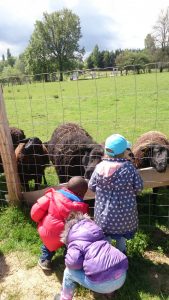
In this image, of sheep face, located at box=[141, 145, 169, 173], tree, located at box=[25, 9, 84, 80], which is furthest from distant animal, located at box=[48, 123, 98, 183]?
tree, located at box=[25, 9, 84, 80]

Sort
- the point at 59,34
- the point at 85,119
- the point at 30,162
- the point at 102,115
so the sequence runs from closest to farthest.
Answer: the point at 30,162
the point at 85,119
the point at 102,115
the point at 59,34

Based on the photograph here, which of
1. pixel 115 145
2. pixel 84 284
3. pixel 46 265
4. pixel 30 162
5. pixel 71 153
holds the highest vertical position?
pixel 115 145

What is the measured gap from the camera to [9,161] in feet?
18.0

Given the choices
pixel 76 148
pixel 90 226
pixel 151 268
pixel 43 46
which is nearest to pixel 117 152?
pixel 90 226

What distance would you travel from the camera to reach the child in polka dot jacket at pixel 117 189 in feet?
12.6

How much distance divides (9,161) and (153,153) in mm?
2442

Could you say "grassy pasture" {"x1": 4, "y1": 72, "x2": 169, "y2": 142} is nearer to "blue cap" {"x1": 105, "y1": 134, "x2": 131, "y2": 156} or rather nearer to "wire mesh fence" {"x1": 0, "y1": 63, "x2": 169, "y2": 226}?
"wire mesh fence" {"x1": 0, "y1": 63, "x2": 169, "y2": 226}

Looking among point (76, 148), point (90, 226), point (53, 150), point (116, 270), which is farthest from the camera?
point (53, 150)

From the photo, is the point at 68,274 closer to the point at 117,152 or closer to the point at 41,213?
the point at 41,213

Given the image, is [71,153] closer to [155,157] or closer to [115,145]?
[155,157]

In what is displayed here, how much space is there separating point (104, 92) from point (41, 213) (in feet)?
58.1

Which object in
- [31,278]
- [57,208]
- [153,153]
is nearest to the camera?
[57,208]

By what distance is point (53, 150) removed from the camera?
700 cm

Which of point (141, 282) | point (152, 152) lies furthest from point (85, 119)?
point (141, 282)
